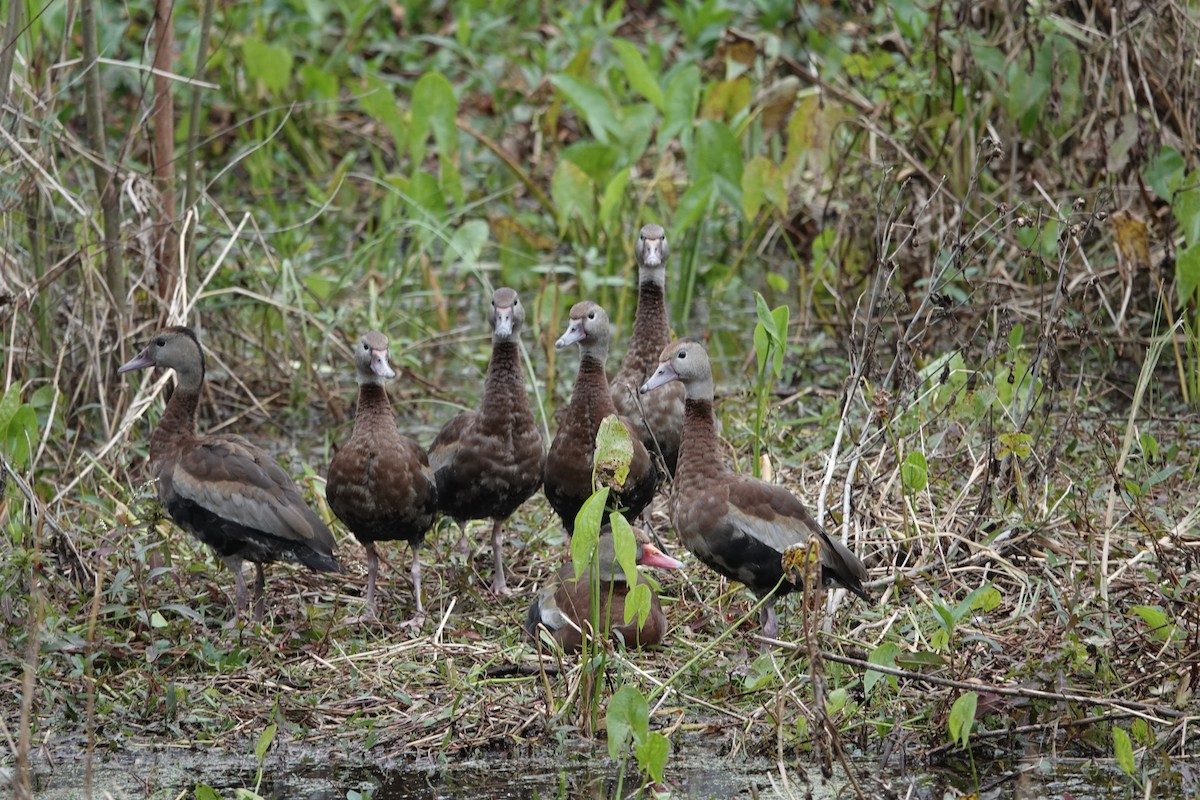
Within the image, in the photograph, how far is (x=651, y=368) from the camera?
7.22 metres

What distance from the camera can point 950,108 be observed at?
28.9 ft

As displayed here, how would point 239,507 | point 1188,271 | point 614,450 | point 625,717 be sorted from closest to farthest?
point 625,717, point 614,450, point 239,507, point 1188,271

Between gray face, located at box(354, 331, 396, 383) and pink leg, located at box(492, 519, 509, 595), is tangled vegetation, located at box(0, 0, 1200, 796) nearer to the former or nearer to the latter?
pink leg, located at box(492, 519, 509, 595)

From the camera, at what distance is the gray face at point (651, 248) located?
24.4ft

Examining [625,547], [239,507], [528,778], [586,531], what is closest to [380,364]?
[239,507]

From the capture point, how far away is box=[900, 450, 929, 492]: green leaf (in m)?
5.98

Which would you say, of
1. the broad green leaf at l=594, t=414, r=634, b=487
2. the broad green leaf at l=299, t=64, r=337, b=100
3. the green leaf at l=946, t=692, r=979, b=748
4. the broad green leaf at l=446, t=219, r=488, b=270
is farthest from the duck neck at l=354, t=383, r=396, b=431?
the broad green leaf at l=299, t=64, r=337, b=100

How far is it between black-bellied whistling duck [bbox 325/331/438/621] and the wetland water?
1149 millimetres

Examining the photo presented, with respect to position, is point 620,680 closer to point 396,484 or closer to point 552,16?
point 396,484

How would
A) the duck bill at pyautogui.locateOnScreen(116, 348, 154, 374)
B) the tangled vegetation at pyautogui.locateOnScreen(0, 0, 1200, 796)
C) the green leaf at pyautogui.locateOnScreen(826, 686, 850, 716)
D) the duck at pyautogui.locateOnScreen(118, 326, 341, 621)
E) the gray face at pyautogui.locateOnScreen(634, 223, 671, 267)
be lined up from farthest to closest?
the gray face at pyautogui.locateOnScreen(634, 223, 671, 267) → the duck bill at pyautogui.locateOnScreen(116, 348, 154, 374) → the duck at pyautogui.locateOnScreen(118, 326, 341, 621) → the tangled vegetation at pyautogui.locateOnScreen(0, 0, 1200, 796) → the green leaf at pyautogui.locateOnScreen(826, 686, 850, 716)

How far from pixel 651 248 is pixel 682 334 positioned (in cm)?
214

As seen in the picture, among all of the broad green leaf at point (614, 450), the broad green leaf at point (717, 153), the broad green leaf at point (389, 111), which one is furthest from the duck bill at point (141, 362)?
the broad green leaf at point (717, 153)

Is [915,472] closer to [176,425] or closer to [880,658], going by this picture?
[880,658]

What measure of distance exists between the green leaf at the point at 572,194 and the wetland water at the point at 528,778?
15.8ft
